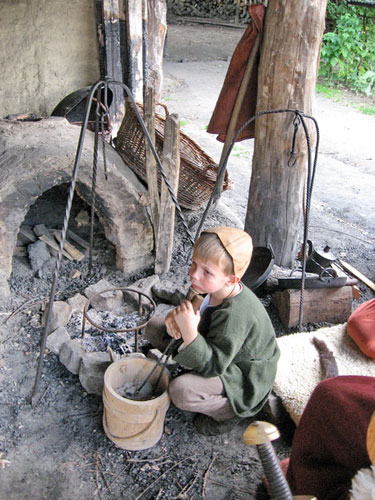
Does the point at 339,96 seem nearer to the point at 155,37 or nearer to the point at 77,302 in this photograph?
the point at 155,37

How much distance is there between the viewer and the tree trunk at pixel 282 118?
10.3 feet

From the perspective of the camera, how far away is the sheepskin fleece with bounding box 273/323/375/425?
8.51 ft

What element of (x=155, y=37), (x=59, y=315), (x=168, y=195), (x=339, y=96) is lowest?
(x=59, y=315)

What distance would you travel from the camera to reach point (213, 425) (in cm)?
251

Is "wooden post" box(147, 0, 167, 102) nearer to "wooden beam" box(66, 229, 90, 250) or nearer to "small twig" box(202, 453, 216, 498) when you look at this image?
"wooden beam" box(66, 229, 90, 250)

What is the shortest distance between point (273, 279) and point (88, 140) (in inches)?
65.9

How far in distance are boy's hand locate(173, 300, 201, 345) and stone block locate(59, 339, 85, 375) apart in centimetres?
96

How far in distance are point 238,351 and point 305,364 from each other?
0.71 m

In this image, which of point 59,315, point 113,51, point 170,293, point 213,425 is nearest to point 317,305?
point 170,293

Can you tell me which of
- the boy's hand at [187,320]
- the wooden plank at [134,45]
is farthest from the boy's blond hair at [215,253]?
the wooden plank at [134,45]

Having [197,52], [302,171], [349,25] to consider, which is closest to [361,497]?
[302,171]

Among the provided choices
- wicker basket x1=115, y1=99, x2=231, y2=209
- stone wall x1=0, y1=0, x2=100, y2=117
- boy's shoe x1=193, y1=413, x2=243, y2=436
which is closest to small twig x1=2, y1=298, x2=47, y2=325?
wicker basket x1=115, y1=99, x2=231, y2=209

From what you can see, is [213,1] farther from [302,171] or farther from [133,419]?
[133,419]

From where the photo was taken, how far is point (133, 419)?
2.30 m
